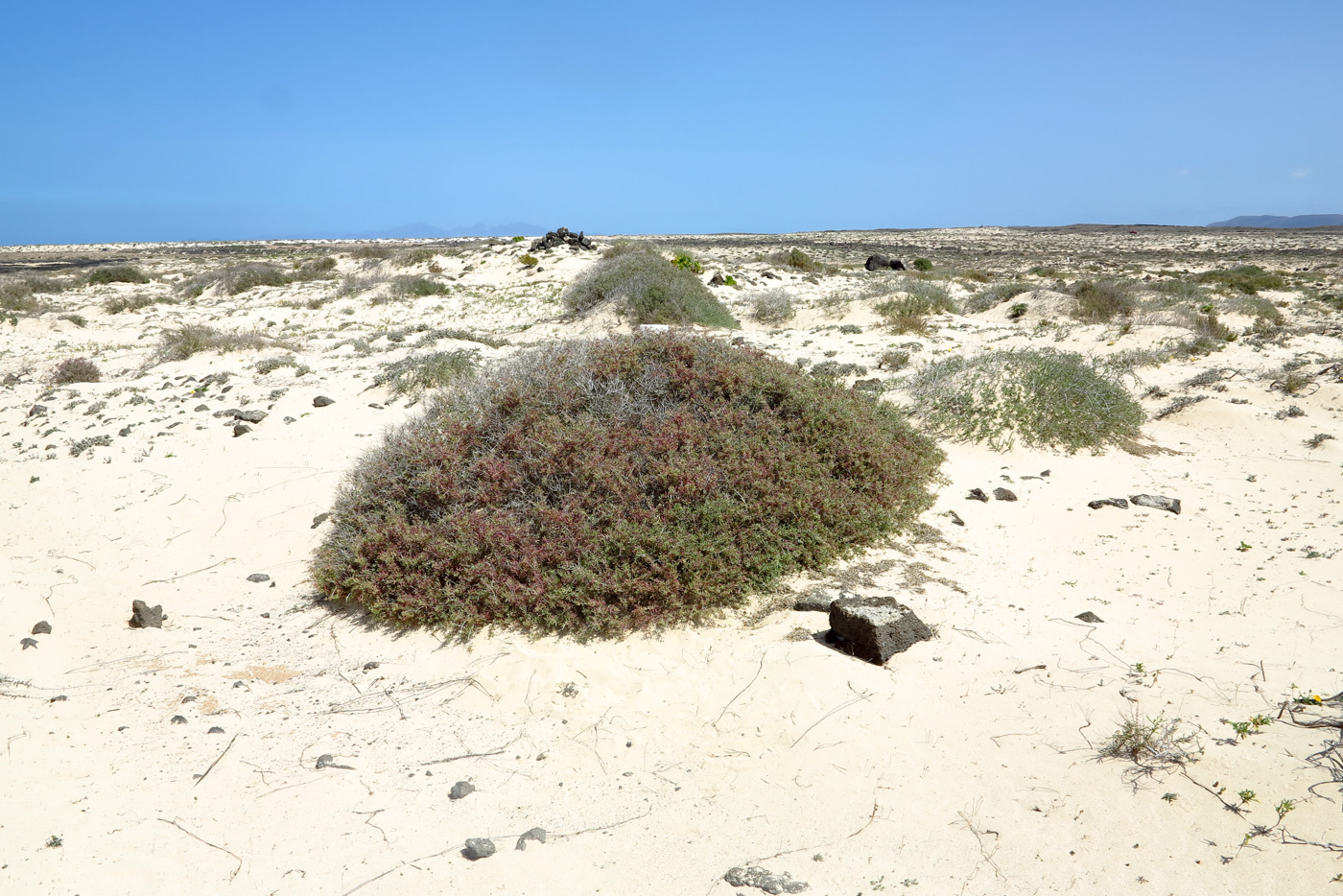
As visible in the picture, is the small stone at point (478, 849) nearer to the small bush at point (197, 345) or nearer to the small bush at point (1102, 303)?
the small bush at point (197, 345)

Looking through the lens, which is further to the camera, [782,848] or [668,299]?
[668,299]

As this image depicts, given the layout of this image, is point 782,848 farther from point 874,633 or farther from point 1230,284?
point 1230,284

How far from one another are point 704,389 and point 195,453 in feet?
17.5

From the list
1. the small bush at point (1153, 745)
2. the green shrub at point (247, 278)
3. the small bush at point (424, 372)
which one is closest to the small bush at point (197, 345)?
the small bush at point (424, 372)

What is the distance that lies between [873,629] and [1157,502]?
11.8 ft

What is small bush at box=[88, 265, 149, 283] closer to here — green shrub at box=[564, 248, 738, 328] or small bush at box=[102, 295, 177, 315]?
small bush at box=[102, 295, 177, 315]

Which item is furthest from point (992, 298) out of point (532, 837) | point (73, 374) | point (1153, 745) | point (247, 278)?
point (247, 278)

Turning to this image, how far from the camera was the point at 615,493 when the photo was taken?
16.0 ft

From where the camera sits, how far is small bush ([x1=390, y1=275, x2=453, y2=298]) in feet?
62.4

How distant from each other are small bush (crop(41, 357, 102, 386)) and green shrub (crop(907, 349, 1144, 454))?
35.3 ft

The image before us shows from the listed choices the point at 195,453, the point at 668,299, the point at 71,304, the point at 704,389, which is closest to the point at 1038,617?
the point at 704,389

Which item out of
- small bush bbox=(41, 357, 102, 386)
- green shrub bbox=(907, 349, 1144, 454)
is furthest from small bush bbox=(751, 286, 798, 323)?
small bush bbox=(41, 357, 102, 386)

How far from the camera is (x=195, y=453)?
771 cm

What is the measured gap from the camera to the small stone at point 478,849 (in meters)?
2.98
